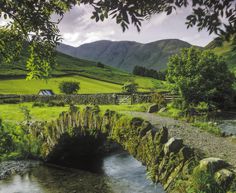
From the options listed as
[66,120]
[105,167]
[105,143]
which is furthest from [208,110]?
[66,120]

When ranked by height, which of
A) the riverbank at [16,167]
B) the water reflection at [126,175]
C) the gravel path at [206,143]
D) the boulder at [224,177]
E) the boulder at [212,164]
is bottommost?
the riverbank at [16,167]

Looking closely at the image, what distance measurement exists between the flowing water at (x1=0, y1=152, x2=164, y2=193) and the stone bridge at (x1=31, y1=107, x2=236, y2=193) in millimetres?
2017

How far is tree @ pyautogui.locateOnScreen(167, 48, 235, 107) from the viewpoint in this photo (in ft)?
115

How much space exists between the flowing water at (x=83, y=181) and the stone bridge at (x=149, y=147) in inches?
79.4

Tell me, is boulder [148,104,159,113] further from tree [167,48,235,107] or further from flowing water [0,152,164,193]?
flowing water [0,152,164,193]

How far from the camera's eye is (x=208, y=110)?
36094 mm

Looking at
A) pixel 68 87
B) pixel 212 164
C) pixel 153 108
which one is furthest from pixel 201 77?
pixel 68 87

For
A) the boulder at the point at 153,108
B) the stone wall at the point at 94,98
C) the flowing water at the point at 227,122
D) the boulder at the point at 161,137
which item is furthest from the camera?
the stone wall at the point at 94,98

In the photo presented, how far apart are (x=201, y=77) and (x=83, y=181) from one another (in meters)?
18.7

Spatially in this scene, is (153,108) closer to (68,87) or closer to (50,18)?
(50,18)

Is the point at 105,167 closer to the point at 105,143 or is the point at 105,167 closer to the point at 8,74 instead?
the point at 105,143

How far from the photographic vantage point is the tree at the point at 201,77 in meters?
35.1

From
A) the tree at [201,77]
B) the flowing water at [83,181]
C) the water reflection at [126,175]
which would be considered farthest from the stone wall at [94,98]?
the flowing water at [83,181]

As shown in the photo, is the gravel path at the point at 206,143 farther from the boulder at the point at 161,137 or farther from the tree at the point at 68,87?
the tree at the point at 68,87
